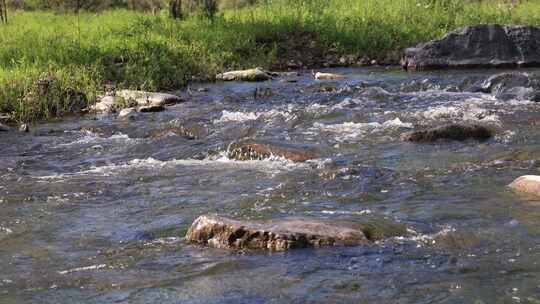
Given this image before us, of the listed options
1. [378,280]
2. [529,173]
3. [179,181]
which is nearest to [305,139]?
[179,181]

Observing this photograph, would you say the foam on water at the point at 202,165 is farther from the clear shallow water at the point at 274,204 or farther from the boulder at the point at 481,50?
the boulder at the point at 481,50

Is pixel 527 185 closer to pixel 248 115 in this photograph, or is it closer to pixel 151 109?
pixel 248 115

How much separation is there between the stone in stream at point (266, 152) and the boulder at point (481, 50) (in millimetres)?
9686

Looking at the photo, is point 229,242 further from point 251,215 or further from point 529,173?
point 529,173

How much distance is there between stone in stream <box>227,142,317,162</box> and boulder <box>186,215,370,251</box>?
2.93 meters

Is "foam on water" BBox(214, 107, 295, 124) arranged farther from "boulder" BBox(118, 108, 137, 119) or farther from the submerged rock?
"boulder" BBox(118, 108, 137, 119)

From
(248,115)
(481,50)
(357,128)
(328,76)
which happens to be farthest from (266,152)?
(481,50)

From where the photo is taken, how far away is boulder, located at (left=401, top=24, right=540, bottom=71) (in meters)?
17.6

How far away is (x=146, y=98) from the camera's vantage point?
13438 mm

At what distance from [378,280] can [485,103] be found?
26.0ft

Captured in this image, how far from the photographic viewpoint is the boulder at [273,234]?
520 centimetres

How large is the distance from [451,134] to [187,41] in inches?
420

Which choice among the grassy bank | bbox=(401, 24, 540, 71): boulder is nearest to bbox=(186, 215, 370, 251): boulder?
the grassy bank

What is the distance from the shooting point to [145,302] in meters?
4.36
